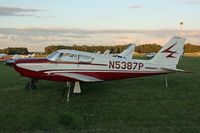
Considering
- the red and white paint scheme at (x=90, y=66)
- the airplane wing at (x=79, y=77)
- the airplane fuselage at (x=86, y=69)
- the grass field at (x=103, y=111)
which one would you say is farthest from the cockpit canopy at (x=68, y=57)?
the grass field at (x=103, y=111)

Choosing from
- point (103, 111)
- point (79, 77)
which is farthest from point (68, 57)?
point (103, 111)

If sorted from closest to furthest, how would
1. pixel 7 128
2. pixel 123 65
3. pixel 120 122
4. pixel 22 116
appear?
pixel 7 128, pixel 120 122, pixel 22 116, pixel 123 65

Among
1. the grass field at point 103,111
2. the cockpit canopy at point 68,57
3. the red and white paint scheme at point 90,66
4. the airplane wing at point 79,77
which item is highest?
the cockpit canopy at point 68,57

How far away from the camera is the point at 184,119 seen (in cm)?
949

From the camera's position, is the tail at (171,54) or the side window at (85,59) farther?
the tail at (171,54)

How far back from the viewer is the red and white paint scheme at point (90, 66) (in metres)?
14.5

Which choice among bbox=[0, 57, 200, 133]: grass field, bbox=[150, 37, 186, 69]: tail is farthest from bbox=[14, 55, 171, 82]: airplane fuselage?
bbox=[0, 57, 200, 133]: grass field

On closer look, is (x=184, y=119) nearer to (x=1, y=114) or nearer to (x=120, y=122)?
(x=120, y=122)

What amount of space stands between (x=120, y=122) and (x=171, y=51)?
7962mm

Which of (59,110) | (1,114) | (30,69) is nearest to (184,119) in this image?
(59,110)

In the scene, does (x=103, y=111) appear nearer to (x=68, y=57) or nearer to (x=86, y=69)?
(x=86, y=69)

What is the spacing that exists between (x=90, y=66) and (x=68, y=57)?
1.00m

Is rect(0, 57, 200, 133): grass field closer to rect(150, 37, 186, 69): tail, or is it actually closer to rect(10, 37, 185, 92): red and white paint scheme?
rect(10, 37, 185, 92): red and white paint scheme

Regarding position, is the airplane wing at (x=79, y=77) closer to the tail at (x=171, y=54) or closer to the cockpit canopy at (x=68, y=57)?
the cockpit canopy at (x=68, y=57)
